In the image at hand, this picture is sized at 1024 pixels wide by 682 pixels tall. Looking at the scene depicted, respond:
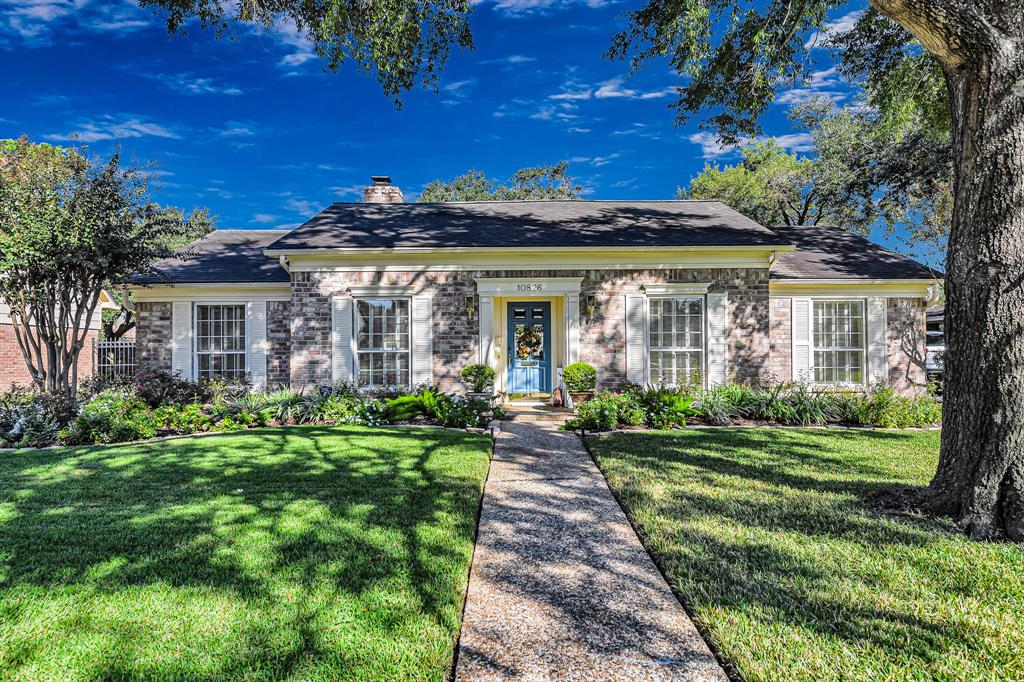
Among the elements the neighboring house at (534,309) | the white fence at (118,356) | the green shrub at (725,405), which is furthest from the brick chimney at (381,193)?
the green shrub at (725,405)

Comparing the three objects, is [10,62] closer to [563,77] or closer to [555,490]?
[563,77]

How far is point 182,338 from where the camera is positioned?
11719 mm

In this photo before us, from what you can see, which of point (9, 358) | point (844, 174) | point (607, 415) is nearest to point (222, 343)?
point (9, 358)

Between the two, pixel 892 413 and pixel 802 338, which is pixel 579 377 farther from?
pixel 802 338

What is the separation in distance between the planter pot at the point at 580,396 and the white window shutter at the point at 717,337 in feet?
8.76

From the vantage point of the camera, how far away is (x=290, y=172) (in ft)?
88.1

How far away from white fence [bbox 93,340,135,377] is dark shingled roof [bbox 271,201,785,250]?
6300 mm

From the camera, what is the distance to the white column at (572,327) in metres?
10.7

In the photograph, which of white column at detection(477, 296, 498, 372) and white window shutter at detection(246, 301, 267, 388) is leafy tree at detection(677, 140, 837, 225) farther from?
white window shutter at detection(246, 301, 267, 388)

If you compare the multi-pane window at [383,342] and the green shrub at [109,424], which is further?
the multi-pane window at [383,342]

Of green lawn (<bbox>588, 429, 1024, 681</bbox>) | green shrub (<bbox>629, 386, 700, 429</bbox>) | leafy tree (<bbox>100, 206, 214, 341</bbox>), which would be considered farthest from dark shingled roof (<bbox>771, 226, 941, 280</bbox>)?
leafy tree (<bbox>100, 206, 214, 341</bbox>)

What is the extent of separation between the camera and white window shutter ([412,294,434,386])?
35.7ft

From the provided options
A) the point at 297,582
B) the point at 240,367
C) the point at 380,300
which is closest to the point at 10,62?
the point at 240,367

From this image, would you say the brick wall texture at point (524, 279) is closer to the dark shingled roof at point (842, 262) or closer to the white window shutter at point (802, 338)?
the white window shutter at point (802, 338)
